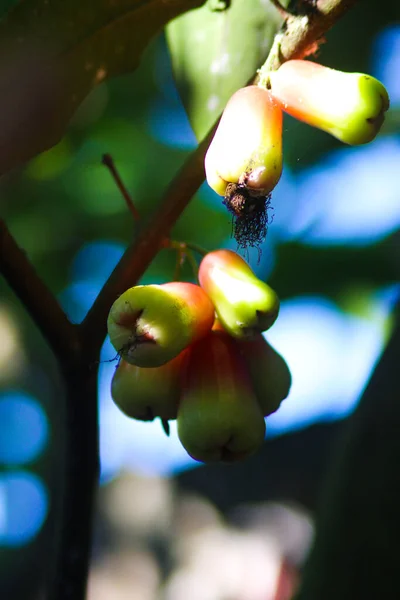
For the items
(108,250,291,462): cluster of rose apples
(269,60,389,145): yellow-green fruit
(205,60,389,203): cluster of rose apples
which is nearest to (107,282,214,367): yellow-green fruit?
(108,250,291,462): cluster of rose apples

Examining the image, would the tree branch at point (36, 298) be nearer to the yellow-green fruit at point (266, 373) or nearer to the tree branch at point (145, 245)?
the tree branch at point (145, 245)

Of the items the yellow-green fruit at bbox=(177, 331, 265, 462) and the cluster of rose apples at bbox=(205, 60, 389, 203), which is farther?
the yellow-green fruit at bbox=(177, 331, 265, 462)

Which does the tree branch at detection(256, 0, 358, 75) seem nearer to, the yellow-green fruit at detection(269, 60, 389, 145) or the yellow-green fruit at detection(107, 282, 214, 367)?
the yellow-green fruit at detection(269, 60, 389, 145)

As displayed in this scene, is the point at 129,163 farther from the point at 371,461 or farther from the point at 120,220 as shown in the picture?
the point at 371,461

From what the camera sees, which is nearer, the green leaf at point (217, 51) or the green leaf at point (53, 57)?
the green leaf at point (53, 57)

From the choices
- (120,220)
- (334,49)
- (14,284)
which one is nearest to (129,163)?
(120,220)

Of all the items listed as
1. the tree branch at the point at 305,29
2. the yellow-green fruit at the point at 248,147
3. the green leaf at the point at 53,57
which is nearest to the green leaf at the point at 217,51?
the green leaf at the point at 53,57
